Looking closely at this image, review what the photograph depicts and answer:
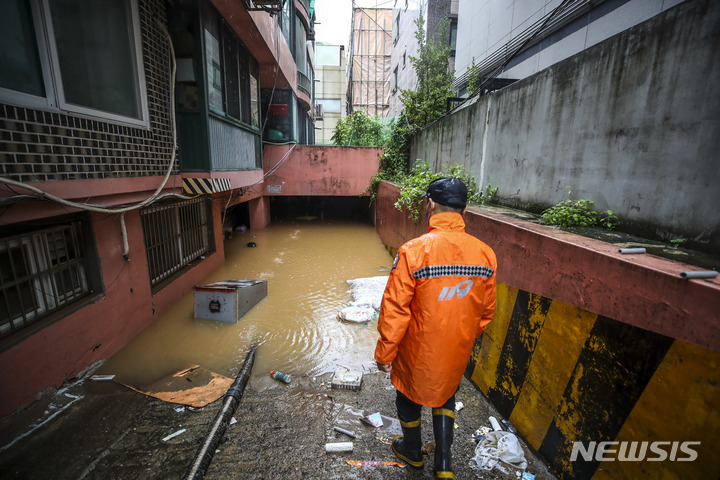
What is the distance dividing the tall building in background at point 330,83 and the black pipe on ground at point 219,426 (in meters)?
28.9

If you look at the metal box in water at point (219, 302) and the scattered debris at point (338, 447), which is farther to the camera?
the metal box in water at point (219, 302)

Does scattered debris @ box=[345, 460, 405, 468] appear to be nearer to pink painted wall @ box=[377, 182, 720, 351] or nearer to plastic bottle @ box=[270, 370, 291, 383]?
plastic bottle @ box=[270, 370, 291, 383]

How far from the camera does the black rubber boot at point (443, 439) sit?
2.04m

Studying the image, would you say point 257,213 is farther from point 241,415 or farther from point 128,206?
point 241,415

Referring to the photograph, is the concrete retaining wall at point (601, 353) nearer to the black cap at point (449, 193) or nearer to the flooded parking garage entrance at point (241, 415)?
the flooded parking garage entrance at point (241, 415)

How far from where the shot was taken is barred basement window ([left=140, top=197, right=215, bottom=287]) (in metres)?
5.10

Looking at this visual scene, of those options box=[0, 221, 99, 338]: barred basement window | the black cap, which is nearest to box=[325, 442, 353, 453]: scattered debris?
the black cap

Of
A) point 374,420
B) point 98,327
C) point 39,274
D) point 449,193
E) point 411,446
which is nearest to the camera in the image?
point 449,193

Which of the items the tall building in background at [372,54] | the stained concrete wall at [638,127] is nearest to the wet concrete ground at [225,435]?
the stained concrete wall at [638,127]

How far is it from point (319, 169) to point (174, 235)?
678 cm

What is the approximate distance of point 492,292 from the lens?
83.4 inches

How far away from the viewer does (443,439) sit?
2090 millimetres

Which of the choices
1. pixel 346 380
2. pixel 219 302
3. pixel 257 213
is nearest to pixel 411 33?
pixel 257 213

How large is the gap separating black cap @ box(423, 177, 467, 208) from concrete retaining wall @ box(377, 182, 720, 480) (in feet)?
2.67
